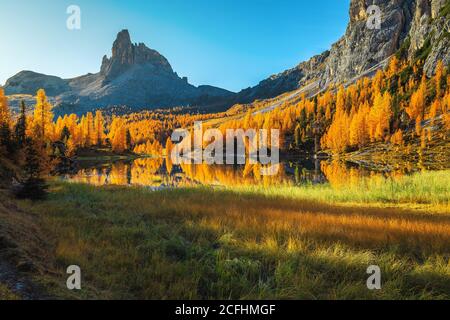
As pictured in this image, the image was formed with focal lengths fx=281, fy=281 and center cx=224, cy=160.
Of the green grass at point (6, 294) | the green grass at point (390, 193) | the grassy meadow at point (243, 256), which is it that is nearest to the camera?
the green grass at point (6, 294)

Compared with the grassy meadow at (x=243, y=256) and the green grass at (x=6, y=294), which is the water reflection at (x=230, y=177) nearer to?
the grassy meadow at (x=243, y=256)

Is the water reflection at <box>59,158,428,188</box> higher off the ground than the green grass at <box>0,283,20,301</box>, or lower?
lower

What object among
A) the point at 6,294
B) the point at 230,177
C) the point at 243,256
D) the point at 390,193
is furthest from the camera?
the point at 230,177

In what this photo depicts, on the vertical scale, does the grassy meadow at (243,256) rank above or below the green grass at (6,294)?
below

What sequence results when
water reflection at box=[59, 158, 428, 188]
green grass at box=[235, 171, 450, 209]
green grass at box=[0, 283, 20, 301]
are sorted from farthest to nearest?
water reflection at box=[59, 158, 428, 188]
green grass at box=[235, 171, 450, 209]
green grass at box=[0, 283, 20, 301]

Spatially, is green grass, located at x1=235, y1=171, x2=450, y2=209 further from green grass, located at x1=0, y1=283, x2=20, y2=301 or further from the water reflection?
green grass, located at x1=0, y1=283, x2=20, y2=301

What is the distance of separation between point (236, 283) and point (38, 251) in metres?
5.11

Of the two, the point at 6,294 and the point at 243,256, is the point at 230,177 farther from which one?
the point at 6,294

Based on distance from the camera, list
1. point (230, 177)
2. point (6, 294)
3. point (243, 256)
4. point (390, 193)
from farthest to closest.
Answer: point (230, 177) < point (390, 193) < point (243, 256) < point (6, 294)

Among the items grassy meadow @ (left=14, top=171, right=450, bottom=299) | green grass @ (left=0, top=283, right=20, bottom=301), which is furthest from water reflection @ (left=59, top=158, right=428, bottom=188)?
green grass @ (left=0, top=283, right=20, bottom=301)

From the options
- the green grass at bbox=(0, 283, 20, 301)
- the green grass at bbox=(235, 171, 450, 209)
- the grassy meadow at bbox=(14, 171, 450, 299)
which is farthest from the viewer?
the green grass at bbox=(235, 171, 450, 209)

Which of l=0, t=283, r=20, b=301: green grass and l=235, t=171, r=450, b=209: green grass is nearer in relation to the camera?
l=0, t=283, r=20, b=301: green grass

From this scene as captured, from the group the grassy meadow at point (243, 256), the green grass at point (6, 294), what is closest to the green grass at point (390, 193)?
the grassy meadow at point (243, 256)

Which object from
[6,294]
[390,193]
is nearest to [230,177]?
[390,193]
